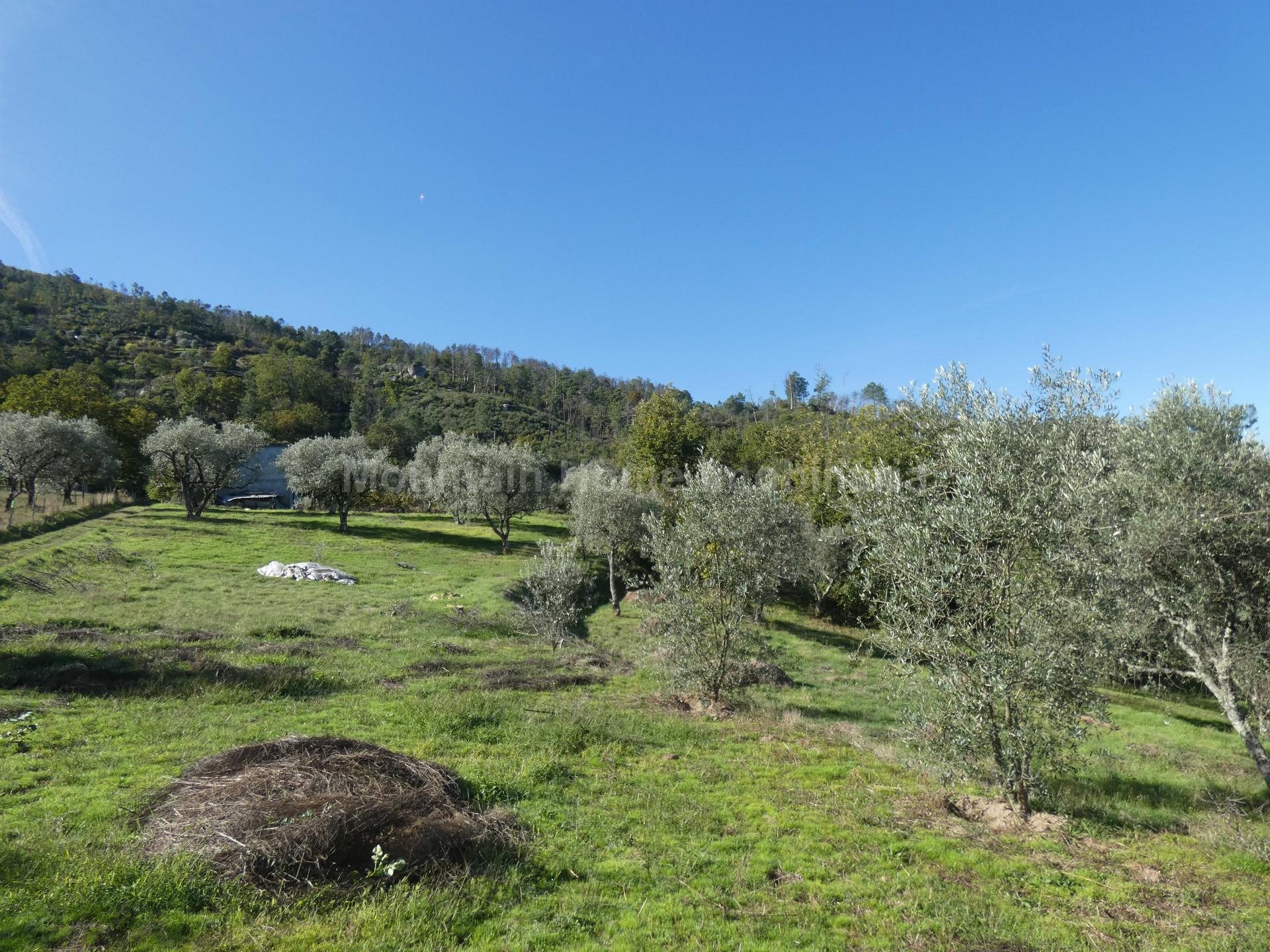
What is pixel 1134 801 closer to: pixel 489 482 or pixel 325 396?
pixel 489 482

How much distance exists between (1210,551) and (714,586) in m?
14.8

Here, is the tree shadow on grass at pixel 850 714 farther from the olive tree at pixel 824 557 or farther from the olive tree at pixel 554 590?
the olive tree at pixel 824 557

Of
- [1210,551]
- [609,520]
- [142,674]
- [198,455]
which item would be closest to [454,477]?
[609,520]

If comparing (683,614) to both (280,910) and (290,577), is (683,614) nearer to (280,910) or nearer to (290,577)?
(280,910)

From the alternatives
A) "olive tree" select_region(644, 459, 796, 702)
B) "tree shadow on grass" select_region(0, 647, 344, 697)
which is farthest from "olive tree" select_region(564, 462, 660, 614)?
"tree shadow on grass" select_region(0, 647, 344, 697)

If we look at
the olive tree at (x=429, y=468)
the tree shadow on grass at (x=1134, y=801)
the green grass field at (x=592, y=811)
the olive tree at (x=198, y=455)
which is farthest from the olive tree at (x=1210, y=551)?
the olive tree at (x=198, y=455)

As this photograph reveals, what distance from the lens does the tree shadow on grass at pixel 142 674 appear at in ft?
47.7

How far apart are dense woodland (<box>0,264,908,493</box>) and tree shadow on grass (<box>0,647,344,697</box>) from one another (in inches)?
1718

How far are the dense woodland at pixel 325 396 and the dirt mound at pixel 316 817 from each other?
1735 inches

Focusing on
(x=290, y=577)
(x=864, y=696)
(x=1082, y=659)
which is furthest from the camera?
(x=290, y=577)

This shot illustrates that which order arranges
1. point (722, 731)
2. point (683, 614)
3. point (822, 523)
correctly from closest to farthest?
1. point (722, 731)
2. point (683, 614)
3. point (822, 523)

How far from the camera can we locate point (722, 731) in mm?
17016

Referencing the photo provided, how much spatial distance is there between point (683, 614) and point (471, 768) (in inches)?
374

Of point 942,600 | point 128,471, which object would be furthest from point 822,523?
point 128,471
